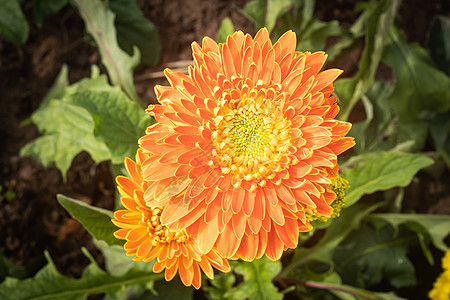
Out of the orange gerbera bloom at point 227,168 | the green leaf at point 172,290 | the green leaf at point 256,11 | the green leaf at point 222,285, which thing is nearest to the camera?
the orange gerbera bloom at point 227,168

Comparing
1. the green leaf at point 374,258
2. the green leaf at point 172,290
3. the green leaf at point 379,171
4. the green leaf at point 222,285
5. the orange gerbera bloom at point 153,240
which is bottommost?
the green leaf at point 374,258

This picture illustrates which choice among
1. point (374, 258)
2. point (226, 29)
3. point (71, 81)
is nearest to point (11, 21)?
point (71, 81)

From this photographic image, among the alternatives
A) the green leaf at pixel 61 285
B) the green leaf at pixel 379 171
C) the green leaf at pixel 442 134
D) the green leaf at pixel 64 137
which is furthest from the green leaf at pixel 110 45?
the green leaf at pixel 442 134

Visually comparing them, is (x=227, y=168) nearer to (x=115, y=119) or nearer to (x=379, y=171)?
(x=115, y=119)

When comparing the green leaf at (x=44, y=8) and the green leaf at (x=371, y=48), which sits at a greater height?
the green leaf at (x=44, y=8)

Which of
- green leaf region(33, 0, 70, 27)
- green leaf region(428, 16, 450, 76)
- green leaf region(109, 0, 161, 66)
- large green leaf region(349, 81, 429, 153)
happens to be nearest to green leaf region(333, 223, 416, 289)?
large green leaf region(349, 81, 429, 153)

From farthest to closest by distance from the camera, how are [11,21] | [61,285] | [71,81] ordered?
[71,81] → [11,21] → [61,285]

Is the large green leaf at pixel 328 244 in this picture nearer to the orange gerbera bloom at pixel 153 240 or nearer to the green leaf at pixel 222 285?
the green leaf at pixel 222 285
